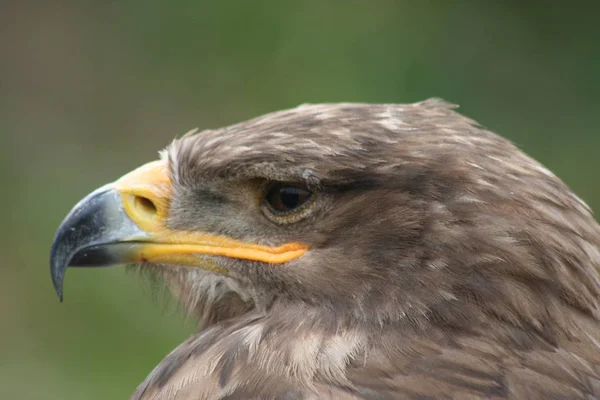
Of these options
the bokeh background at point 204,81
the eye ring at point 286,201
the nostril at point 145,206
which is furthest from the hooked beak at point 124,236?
the bokeh background at point 204,81

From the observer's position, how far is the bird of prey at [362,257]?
94.1 inches

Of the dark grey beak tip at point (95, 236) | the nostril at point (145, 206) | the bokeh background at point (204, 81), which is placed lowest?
the bokeh background at point (204, 81)

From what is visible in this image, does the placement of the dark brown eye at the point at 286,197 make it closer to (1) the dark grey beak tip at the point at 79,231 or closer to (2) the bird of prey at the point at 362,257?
(2) the bird of prey at the point at 362,257

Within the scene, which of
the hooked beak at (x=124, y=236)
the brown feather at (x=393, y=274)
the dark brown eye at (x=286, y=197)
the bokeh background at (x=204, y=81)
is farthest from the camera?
the bokeh background at (x=204, y=81)

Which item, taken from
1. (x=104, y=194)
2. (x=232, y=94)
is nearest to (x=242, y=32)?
(x=232, y=94)

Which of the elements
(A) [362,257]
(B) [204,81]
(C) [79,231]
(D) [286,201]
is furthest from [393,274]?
(B) [204,81]

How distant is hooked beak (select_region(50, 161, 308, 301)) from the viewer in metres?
2.79

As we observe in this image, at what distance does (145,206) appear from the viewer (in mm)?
2875

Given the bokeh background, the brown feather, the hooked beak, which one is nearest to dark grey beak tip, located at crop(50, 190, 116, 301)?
the hooked beak

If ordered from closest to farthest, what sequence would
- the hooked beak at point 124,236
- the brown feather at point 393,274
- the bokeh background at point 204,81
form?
the brown feather at point 393,274
the hooked beak at point 124,236
the bokeh background at point 204,81

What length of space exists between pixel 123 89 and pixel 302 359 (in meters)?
6.47

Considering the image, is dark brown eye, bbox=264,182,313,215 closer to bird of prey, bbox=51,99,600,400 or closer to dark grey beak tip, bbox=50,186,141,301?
bird of prey, bbox=51,99,600,400

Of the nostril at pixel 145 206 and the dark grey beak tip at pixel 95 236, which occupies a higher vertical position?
the nostril at pixel 145 206

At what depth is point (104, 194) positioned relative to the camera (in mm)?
2850
